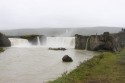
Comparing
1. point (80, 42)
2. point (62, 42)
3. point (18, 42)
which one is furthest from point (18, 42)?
point (80, 42)

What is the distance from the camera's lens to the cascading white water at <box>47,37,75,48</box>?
61375 millimetres

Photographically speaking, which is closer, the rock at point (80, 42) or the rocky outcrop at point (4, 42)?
the rock at point (80, 42)

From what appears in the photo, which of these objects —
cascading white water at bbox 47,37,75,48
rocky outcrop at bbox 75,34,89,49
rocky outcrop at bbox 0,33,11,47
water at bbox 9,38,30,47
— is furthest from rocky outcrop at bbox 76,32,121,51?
rocky outcrop at bbox 0,33,11,47

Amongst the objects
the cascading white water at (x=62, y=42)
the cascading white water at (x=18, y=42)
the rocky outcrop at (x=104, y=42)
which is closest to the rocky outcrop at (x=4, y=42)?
the cascading white water at (x=18, y=42)

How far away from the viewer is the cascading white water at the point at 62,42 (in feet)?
201

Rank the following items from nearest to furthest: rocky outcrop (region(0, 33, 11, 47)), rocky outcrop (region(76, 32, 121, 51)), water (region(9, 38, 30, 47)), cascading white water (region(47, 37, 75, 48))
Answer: rocky outcrop (region(76, 32, 121, 51)) → rocky outcrop (region(0, 33, 11, 47)) → cascading white water (region(47, 37, 75, 48)) → water (region(9, 38, 30, 47))

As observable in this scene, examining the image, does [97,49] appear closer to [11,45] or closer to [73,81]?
[11,45]

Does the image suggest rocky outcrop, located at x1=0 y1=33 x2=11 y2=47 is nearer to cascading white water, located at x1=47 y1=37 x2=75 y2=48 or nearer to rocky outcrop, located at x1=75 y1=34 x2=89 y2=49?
cascading white water, located at x1=47 y1=37 x2=75 y2=48

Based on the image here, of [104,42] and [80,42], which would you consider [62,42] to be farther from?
[104,42]

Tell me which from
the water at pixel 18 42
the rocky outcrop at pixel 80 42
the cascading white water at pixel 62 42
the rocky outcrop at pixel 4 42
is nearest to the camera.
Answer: the rocky outcrop at pixel 80 42

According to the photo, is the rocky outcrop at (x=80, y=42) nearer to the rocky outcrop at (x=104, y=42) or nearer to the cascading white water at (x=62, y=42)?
the rocky outcrop at (x=104, y=42)

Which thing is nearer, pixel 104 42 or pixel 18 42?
pixel 104 42

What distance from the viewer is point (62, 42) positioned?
64062mm

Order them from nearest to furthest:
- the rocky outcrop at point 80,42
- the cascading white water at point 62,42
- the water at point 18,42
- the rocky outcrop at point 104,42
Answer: the rocky outcrop at point 104,42, the rocky outcrop at point 80,42, the cascading white water at point 62,42, the water at point 18,42
